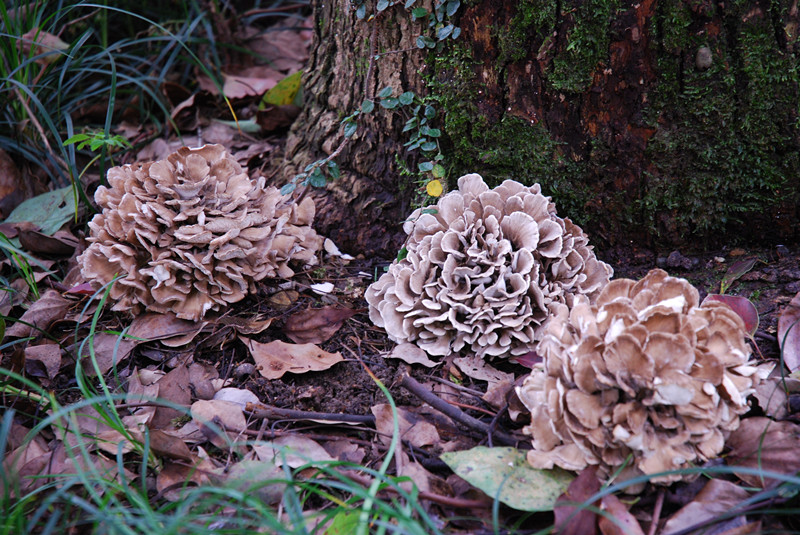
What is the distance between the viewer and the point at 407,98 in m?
3.27

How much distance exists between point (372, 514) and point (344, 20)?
9.34 ft

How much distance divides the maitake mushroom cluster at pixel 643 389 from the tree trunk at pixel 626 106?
1.20m

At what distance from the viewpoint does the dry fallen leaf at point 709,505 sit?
77.3 inches

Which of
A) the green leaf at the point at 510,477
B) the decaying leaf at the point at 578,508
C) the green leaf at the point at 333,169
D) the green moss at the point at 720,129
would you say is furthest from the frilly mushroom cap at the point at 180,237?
the green moss at the point at 720,129

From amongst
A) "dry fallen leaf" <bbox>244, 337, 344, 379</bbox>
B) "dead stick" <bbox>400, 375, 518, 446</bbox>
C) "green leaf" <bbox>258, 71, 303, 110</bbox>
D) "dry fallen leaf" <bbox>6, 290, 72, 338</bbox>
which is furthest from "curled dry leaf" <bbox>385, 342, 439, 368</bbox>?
"green leaf" <bbox>258, 71, 303, 110</bbox>

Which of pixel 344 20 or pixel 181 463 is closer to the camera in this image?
pixel 181 463

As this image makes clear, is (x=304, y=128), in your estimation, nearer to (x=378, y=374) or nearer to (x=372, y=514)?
(x=378, y=374)

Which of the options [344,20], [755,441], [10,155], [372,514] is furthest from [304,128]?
[755,441]

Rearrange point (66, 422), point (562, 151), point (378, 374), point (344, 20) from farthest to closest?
point (344, 20), point (562, 151), point (378, 374), point (66, 422)

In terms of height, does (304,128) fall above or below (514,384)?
above

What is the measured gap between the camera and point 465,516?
2.12 meters

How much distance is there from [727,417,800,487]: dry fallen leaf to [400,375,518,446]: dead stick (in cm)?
81

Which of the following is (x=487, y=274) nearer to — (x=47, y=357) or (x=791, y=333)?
(x=791, y=333)

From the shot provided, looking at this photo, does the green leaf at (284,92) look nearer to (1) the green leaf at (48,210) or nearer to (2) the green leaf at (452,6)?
(1) the green leaf at (48,210)
